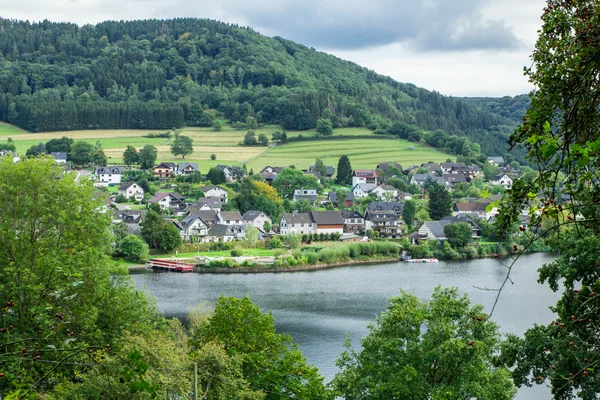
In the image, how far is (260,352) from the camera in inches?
490

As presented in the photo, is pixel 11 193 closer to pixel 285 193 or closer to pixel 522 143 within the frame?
pixel 522 143

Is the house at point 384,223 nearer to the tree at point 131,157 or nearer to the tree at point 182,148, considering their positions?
the tree at point 131,157

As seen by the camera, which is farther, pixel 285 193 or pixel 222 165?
pixel 222 165

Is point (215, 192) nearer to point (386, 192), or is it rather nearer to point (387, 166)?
point (386, 192)

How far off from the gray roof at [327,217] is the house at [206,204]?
279 inches

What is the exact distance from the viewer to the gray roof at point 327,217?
52.2m

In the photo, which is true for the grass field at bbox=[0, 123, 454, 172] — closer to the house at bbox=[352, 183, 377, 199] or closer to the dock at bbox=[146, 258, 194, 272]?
the house at bbox=[352, 183, 377, 199]

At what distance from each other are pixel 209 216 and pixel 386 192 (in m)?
16.5

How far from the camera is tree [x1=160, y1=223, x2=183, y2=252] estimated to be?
45.3 m

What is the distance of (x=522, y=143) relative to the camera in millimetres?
4137

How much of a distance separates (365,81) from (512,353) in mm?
124238

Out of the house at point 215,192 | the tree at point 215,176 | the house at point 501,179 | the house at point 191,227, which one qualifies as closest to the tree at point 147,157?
the tree at point 215,176

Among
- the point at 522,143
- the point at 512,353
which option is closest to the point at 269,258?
the point at 512,353

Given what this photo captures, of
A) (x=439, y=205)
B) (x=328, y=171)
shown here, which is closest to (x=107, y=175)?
(x=328, y=171)
